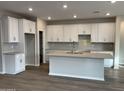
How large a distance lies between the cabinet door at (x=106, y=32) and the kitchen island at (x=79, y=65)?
222 centimetres

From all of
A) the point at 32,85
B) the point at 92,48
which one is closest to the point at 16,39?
the point at 32,85

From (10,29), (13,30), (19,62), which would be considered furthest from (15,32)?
(19,62)

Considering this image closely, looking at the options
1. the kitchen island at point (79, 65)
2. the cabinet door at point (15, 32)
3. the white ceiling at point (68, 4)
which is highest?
the white ceiling at point (68, 4)

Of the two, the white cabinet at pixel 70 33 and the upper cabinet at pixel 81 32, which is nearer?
the upper cabinet at pixel 81 32

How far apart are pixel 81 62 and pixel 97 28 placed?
2.91 m

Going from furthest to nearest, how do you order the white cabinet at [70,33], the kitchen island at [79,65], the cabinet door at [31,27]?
the white cabinet at [70,33] < the cabinet door at [31,27] < the kitchen island at [79,65]

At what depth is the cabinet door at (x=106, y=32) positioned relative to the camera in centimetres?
655

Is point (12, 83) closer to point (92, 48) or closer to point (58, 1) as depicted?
point (58, 1)

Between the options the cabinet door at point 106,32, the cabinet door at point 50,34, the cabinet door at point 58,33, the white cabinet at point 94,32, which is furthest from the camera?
the cabinet door at point 50,34

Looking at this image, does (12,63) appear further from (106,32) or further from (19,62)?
(106,32)

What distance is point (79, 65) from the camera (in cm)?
472

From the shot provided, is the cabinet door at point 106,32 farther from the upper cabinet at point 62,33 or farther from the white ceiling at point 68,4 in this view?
the white ceiling at point 68,4

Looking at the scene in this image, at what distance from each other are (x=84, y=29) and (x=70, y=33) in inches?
33.5

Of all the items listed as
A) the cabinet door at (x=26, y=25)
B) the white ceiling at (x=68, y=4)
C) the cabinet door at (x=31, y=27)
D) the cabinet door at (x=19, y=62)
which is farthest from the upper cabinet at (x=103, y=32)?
the cabinet door at (x=19, y=62)
